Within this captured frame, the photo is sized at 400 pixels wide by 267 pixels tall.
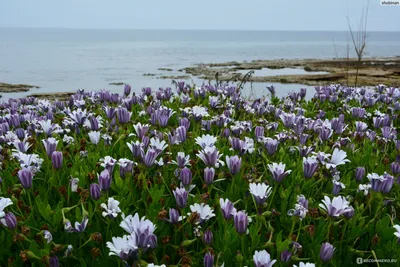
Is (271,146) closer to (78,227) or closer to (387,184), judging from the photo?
(387,184)

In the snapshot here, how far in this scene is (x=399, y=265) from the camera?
2.64 m

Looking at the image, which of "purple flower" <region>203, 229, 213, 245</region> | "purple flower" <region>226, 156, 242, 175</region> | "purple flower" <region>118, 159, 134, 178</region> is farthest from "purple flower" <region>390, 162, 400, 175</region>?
"purple flower" <region>118, 159, 134, 178</region>

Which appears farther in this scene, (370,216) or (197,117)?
(197,117)

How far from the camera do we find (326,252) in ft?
8.00

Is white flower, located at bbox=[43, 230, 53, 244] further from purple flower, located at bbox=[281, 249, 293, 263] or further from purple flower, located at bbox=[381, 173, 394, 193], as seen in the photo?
purple flower, located at bbox=[381, 173, 394, 193]

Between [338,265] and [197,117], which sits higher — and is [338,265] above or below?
below

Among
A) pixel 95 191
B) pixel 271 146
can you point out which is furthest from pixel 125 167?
pixel 271 146

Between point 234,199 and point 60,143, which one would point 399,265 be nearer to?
point 234,199

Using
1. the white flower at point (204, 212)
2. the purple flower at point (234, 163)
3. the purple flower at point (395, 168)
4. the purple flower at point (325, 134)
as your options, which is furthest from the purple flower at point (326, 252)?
the purple flower at point (325, 134)

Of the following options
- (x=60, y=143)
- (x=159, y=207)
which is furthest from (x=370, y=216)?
(x=60, y=143)

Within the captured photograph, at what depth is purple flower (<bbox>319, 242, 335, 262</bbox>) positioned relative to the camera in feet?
7.95

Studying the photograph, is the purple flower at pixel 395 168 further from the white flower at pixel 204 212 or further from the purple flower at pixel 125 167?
the purple flower at pixel 125 167

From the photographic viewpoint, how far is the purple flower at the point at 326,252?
95.4 inches

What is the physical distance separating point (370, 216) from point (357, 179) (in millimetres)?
304
